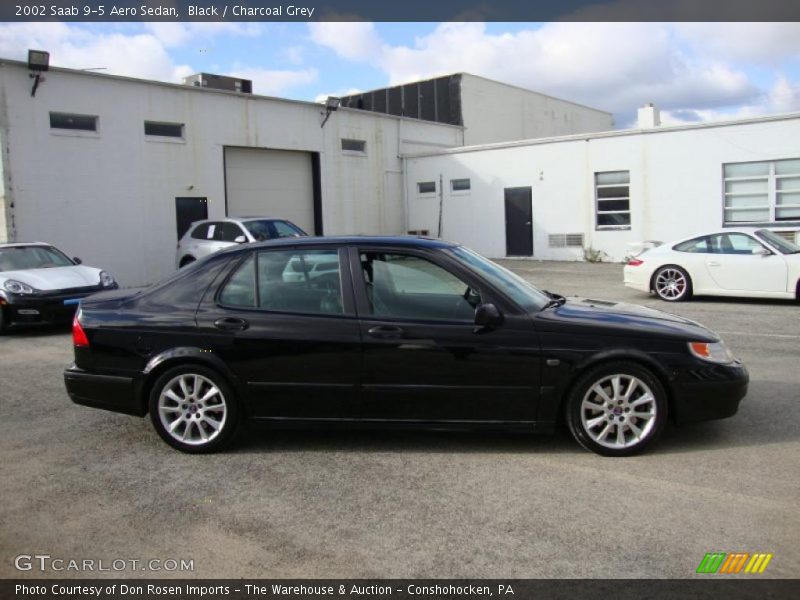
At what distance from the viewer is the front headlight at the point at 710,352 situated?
4.99 metres

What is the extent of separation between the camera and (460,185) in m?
26.1

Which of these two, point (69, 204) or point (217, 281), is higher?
point (69, 204)

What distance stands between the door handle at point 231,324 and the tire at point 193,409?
32cm

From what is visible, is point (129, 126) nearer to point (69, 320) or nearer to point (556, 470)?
point (69, 320)

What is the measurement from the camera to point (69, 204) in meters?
17.8

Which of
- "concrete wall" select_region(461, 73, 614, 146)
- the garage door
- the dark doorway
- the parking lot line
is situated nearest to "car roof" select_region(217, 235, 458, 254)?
the parking lot line

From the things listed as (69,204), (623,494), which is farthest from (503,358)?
(69,204)

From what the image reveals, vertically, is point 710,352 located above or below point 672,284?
above

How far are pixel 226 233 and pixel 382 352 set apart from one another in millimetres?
12266

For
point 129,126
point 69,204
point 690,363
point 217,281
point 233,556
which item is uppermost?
point 129,126

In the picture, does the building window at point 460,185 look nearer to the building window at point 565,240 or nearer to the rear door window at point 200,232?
the building window at point 565,240

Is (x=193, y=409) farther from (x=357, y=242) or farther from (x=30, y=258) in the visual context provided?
(x=30, y=258)

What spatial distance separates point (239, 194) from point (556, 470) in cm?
1861

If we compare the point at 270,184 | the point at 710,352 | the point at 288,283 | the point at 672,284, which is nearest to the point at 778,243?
the point at 672,284
